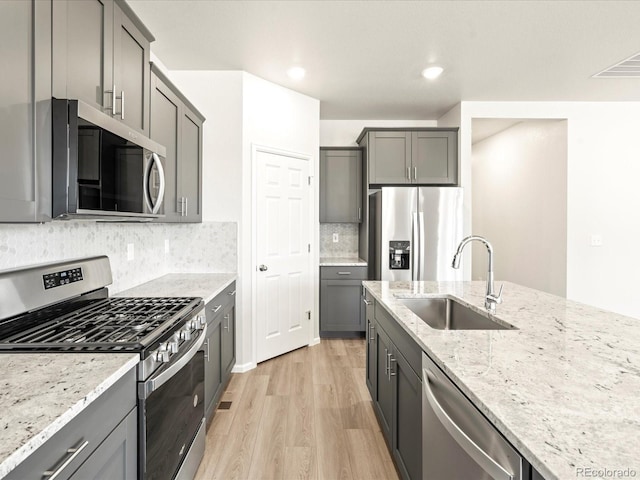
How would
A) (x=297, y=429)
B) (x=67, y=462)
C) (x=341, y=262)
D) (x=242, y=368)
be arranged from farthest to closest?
1. (x=341, y=262)
2. (x=242, y=368)
3. (x=297, y=429)
4. (x=67, y=462)

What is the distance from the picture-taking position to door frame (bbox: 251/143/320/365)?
133 inches

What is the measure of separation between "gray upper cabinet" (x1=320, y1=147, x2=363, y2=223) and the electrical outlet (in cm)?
264

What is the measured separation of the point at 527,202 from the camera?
15.9 feet

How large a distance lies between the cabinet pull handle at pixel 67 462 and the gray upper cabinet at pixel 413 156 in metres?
3.83

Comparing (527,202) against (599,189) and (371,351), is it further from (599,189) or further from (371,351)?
(371,351)

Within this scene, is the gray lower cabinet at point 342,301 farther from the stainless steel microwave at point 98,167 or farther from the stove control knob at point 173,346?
the stove control knob at point 173,346

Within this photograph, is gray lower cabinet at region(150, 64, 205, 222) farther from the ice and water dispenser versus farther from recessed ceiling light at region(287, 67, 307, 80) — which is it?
the ice and water dispenser

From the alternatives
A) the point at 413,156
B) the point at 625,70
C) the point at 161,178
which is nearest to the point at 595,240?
the point at 625,70

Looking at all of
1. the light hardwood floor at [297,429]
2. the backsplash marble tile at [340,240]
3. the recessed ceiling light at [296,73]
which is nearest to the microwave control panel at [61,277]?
the light hardwood floor at [297,429]

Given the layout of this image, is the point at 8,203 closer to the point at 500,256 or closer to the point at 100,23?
the point at 100,23

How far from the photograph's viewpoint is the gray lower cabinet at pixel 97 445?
2.54 ft

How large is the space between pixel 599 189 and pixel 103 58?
4876 millimetres

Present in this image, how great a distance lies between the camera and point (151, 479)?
1.29 metres

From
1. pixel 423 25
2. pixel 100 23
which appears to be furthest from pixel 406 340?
pixel 423 25
